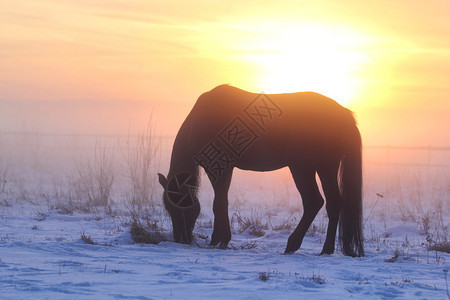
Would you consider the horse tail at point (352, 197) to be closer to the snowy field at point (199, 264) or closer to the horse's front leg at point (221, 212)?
the snowy field at point (199, 264)

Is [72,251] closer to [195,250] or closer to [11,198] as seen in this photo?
[195,250]

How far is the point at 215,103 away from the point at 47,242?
8.90ft

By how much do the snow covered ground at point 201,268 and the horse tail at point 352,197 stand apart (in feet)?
0.88

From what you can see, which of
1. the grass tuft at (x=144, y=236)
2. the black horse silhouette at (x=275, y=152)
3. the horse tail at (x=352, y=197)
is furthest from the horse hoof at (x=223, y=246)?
the horse tail at (x=352, y=197)

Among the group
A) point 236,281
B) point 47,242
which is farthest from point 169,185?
point 236,281

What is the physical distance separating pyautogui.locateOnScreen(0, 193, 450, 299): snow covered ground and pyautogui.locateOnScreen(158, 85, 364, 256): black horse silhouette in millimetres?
412

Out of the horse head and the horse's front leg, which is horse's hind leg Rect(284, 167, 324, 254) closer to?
the horse's front leg

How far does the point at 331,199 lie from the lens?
684cm

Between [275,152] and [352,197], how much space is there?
1.11 meters

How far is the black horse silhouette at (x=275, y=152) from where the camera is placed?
6785 mm

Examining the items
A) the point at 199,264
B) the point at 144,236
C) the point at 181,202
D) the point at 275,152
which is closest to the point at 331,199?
the point at 275,152

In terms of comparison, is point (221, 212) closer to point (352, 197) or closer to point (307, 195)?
point (307, 195)

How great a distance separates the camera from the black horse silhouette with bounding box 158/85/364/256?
6.79m

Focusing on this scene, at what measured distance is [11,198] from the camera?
41.7 feet
